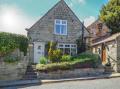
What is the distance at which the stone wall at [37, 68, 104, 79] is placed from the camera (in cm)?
2052

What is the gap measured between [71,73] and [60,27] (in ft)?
28.9

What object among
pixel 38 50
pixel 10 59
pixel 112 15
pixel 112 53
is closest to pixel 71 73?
pixel 10 59

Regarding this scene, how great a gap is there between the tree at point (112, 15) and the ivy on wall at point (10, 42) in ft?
42.5

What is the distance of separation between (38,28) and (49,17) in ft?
5.83

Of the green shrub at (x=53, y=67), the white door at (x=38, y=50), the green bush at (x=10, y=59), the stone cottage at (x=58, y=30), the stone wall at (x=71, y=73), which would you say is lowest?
the stone wall at (x=71, y=73)

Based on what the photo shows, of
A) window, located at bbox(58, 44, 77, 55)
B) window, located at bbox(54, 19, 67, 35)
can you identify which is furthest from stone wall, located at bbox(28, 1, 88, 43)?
window, located at bbox(58, 44, 77, 55)

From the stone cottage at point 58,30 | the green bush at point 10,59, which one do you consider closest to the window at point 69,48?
the stone cottage at point 58,30

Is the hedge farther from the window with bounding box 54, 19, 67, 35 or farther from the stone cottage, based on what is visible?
the window with bounding box 54, 19, 67, 35

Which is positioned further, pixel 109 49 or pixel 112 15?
pixel 112 15

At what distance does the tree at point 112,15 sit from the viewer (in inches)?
1185

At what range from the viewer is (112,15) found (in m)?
30.2

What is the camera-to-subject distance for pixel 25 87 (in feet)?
54.6

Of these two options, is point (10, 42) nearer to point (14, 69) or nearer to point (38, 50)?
point (14, 69)

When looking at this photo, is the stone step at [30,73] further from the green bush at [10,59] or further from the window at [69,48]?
the window at [69,48]
